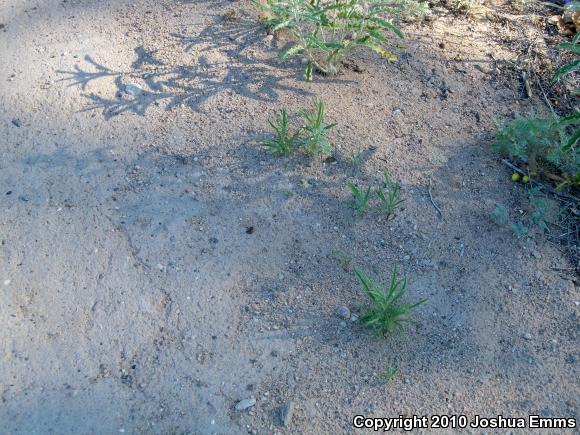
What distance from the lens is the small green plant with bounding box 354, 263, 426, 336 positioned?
7.81ft

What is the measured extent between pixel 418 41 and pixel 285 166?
53.4 inches

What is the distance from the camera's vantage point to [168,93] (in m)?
3.30

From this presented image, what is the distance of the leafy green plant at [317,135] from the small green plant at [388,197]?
0.34m

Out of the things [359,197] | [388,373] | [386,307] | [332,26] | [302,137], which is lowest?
[388,373]

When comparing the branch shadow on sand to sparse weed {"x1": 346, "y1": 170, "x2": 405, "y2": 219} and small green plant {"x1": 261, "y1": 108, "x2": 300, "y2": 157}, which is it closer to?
small green plant {"x1": 261, "y1": 108, "x2": 300, "y2": 157}

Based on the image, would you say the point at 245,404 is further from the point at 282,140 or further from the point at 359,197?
the point at 282,140

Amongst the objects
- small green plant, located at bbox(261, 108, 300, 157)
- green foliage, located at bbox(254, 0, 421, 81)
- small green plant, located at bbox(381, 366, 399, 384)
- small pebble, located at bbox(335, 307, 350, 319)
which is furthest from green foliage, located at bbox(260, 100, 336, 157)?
small green plant, located at bbox(381, 366, 399, 384)

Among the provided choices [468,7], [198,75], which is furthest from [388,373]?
[468,7]

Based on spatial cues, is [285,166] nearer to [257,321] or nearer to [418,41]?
[257,321]

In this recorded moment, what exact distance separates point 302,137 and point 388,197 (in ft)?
1.89

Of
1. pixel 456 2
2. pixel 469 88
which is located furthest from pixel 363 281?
pixel 456 2

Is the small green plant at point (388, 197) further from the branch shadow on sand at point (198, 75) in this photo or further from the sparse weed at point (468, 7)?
the sparse weed at point (468, 7)

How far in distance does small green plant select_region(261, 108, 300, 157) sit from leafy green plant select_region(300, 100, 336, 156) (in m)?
0.06

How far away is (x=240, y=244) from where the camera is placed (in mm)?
2707
